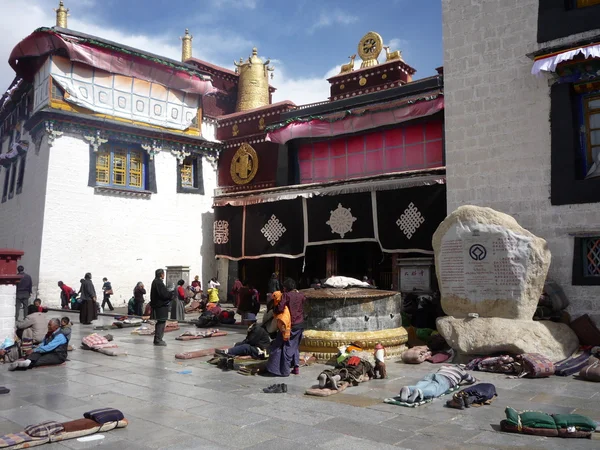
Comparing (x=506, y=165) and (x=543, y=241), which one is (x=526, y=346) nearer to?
(x=543, y=241)

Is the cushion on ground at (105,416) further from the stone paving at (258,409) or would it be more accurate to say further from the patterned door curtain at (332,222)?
the patterned door curtain at (332,222)

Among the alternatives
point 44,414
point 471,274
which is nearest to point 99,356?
point 44,414

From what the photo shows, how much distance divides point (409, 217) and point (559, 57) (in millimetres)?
6557

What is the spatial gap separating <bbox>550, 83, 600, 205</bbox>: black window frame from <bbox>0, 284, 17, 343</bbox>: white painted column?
10.6 meters

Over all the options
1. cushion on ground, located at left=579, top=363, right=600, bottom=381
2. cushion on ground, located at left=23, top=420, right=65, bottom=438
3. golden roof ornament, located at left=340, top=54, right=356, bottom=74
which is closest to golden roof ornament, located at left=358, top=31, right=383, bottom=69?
golden roof ornament, located at left=340, top=54, right=356, bottom=74

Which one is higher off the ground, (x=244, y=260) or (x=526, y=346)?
(x=244, y=260)

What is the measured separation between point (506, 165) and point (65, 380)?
9.04 metres

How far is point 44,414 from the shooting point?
5727 mm

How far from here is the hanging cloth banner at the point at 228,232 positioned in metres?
20.3

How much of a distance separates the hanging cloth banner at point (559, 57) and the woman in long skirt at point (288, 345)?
20.8 feet

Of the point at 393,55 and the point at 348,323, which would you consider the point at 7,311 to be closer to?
Result: the point at 348,323

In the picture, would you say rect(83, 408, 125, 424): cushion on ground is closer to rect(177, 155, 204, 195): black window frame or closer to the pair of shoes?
the pair of shoes

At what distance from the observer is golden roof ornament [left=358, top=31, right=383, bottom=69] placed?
19641mm

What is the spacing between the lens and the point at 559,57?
9617 millimetres
